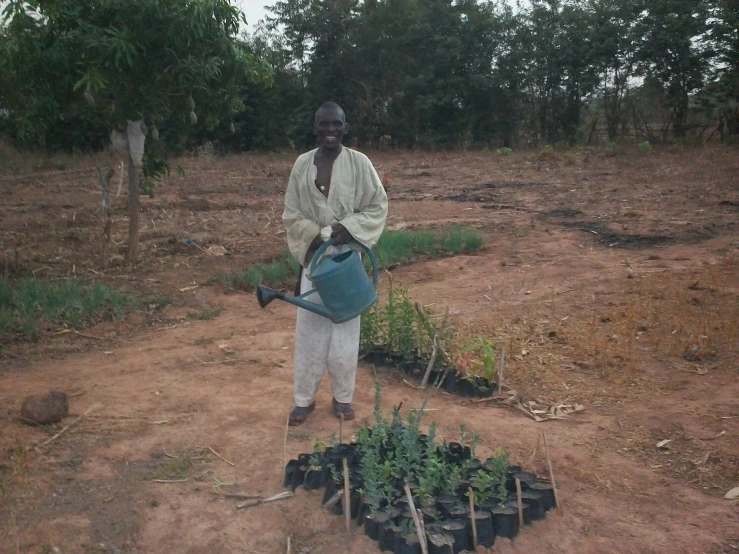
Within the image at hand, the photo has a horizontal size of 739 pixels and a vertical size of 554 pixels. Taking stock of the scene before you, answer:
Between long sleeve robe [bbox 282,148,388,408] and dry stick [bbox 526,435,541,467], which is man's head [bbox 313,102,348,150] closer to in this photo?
long sleeve robe [bbox 282,148,388,408]

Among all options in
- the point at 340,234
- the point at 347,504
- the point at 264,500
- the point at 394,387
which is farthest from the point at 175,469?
the point at 394,387

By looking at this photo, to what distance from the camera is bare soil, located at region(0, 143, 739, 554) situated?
3016 millimetres

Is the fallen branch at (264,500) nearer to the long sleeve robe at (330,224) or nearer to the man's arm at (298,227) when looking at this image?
the long sleeve robe at (330,224)

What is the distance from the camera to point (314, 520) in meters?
3.03

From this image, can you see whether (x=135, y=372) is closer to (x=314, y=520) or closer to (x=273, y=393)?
(x=273, y=393)

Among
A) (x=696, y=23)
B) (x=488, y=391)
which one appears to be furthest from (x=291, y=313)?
(x=696, y=23)

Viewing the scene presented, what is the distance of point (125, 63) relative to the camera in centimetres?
658

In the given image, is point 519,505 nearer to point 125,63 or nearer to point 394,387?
point 394,387

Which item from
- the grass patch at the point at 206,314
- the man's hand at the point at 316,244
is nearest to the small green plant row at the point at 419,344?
the man's hand at the point at 316,244

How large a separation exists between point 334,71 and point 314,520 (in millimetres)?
21948

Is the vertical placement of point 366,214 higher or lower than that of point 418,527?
higher

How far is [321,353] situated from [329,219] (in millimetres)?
675

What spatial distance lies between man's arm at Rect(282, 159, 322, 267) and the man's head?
183 mm

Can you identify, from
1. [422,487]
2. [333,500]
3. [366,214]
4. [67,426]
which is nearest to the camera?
[422,487]
